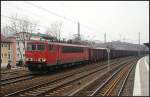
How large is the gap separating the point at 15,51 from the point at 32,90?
110 ft

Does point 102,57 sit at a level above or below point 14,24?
below

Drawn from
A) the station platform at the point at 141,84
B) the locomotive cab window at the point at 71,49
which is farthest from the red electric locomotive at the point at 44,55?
the station platform at the point at 141,84

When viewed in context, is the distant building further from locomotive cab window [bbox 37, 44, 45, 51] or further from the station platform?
the station platform

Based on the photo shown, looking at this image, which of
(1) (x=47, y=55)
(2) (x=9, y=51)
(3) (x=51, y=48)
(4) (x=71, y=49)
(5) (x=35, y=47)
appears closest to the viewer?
(1) (x=47, y=55)

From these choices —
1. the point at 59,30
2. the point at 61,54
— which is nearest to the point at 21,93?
the point at 61,54

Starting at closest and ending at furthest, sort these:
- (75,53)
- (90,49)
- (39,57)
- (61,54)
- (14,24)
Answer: (39,57) < (61,54) < (75,53) < (90,49) < (14,24)

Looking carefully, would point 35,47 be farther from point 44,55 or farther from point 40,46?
point 44,55

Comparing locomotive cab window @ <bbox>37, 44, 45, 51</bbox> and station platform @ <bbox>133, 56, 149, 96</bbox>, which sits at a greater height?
locomotive cab window @ <bbox>37, 44, 45, 51</bbox>

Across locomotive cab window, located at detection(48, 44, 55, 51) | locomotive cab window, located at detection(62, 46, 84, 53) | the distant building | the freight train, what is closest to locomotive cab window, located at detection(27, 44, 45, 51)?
the freight train

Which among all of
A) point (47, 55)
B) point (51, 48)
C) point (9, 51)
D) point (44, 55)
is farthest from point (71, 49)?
point (9, 51)

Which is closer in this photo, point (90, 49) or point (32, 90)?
point (32, 90)

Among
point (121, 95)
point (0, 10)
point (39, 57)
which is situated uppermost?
point (0, 10)

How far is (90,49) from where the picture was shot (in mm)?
40719

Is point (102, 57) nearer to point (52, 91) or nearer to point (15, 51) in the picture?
point (15, 51)
